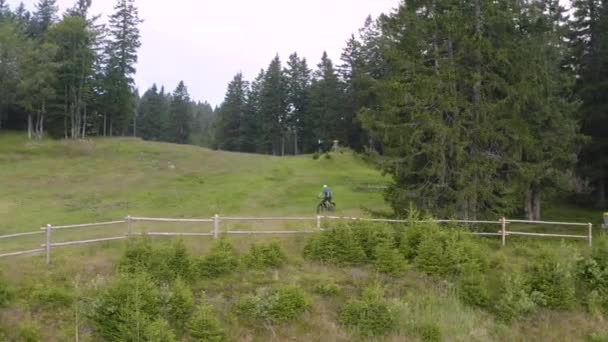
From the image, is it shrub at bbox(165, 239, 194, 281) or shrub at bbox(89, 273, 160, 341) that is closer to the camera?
shrub at bbox(89, 273, 160, 341)

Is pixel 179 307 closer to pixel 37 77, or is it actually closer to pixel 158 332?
pixel 158 332

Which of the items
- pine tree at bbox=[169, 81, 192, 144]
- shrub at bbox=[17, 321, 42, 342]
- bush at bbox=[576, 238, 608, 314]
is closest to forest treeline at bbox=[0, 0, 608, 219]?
bush at bbox=[576, 238, 608, 314]

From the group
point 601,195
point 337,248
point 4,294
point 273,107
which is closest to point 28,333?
point 4,294

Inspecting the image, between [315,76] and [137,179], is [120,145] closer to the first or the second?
[137,179]

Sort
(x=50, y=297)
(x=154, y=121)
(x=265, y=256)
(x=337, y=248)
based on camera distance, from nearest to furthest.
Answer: (x=50, y=297)
(x=265, y=256)
(x=337, y=248)
(x=154, y=121)

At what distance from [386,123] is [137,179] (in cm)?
2392

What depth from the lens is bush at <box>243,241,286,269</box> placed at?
46.9ft

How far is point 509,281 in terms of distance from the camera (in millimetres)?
14094

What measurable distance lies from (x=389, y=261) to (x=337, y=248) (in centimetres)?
171

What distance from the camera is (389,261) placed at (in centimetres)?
1467

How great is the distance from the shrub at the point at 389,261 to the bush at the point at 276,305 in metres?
2.91

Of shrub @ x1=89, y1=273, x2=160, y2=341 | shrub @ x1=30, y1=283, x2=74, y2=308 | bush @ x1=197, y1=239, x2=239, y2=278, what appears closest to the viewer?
shrub @ x1=89, y1=273, x2=160, y2=341

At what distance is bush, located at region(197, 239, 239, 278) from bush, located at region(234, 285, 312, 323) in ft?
4.23

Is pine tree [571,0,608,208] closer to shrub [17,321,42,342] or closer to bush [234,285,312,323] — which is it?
bush [234,285,312,323]
